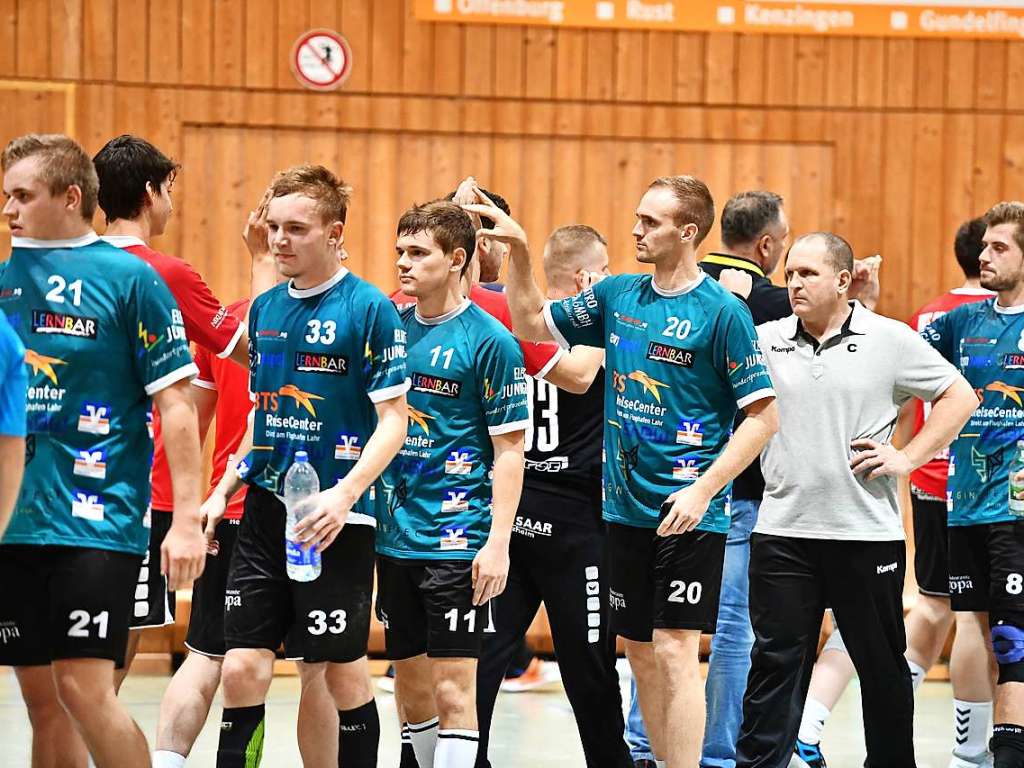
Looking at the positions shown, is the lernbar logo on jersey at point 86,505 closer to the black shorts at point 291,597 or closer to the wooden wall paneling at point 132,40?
the black shorts at point 291,597

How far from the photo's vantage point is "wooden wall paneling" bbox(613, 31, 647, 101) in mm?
9156

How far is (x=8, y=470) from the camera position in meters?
3.51

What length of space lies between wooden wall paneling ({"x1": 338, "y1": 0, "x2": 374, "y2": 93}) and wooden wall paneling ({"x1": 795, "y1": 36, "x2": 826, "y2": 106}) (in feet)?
8.28

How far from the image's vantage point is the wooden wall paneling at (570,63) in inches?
360

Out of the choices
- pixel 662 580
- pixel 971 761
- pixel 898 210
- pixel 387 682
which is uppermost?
pixel 898 210

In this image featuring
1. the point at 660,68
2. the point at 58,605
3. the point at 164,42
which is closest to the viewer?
the point at 58,605

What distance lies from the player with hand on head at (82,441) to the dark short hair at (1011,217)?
3.38m

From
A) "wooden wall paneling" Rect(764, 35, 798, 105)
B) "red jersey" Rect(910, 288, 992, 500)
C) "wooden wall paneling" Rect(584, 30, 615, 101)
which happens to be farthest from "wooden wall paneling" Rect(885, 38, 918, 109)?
"red jersey" Rect(910, 288, 992, 500)

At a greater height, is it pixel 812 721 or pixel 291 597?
pixel 291 597

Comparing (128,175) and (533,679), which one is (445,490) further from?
(533,679)

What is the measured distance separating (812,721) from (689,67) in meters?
4.28

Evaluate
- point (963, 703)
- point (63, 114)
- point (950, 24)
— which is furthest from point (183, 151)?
point (963, 703)

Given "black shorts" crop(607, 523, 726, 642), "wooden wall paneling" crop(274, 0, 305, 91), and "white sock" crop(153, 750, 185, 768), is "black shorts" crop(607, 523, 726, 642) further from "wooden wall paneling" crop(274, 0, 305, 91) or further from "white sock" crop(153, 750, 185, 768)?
"wooden wall paneling" crop(274, 0, 305, 91)

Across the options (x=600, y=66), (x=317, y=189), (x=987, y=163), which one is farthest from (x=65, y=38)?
(x=987, y=163)
